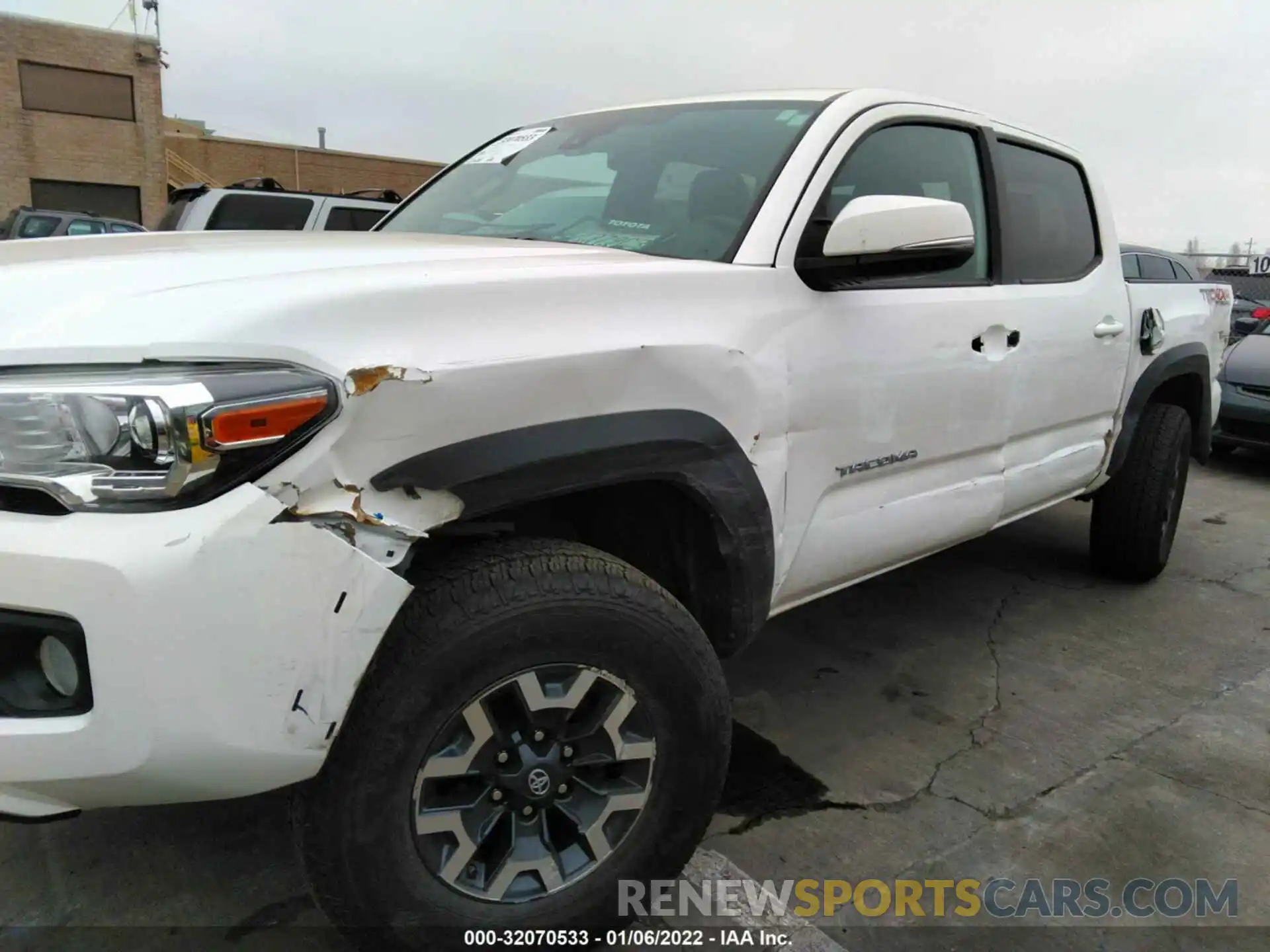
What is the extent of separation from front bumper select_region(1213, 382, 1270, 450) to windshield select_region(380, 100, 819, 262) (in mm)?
6003

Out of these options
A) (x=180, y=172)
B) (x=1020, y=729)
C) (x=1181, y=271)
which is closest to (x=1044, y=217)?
(x=1020, y=729)

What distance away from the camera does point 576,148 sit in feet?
9.27

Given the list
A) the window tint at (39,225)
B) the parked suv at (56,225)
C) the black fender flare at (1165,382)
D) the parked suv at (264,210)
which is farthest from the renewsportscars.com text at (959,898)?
the window tint at (39,225)

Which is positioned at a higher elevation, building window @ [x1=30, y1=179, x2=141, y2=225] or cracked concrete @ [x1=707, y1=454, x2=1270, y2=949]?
building window @ [x1=30, y1=179, x2=141, y2=225]

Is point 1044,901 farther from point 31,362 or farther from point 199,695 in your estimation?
point 31,362

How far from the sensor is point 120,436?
1.30 metres

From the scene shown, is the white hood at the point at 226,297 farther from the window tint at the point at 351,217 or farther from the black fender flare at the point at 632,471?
the window tint at the point at 351,217

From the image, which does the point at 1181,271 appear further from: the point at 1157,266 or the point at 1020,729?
the point at 1020,729

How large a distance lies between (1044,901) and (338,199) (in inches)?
342

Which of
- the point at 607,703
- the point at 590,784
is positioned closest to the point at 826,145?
the point at 607,703

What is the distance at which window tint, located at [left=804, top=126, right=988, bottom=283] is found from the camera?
94.2 inches

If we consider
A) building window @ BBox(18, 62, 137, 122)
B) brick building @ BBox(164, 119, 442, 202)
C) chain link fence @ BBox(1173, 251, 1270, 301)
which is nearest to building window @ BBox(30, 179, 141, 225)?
building window @ BBox(18, 62, 137, 122)

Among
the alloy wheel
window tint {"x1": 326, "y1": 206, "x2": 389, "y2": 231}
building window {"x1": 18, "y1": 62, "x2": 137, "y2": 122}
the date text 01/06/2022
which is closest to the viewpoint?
the alloy wheel

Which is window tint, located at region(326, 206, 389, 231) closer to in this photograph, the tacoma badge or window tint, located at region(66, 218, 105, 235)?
window tint, located at region(66, 218, 105, 235)
